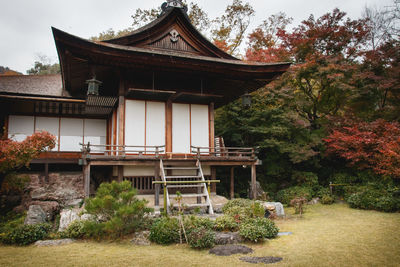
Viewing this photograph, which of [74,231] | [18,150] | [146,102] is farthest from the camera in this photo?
[146,102]

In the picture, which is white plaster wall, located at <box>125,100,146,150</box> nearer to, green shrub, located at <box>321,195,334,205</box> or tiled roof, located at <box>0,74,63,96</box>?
tiled roof, located at <box>0,74,63,96</box>

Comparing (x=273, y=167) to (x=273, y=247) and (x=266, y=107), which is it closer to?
(x=266, y=107)

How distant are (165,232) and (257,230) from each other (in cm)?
233

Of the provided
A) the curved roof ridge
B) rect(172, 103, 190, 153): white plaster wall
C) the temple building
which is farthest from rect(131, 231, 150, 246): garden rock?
the curved roof ridge

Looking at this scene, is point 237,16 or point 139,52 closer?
point 139,52

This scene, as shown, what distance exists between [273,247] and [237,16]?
2229cm

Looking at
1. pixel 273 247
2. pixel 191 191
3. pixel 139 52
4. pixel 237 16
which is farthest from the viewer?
pixel 237 16

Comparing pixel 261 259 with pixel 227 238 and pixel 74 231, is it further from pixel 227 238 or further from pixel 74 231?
pixel 74 231

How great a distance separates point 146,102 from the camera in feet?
41.9

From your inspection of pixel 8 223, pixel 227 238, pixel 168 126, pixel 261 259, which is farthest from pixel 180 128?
pixel 261 259

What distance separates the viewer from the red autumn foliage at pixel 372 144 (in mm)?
12344

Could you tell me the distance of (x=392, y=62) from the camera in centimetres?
1533

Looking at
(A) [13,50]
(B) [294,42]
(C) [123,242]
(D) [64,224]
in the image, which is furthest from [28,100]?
(A) [13,50]

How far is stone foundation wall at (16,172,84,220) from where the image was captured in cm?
1097
